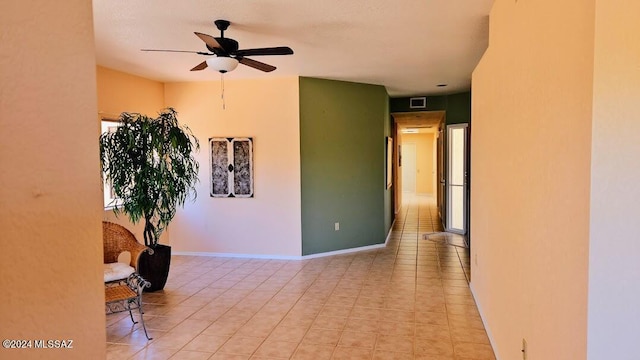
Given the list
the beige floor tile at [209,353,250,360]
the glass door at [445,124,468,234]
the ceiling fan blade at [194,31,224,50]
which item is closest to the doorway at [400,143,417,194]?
the glass door at [445,124,468,234]

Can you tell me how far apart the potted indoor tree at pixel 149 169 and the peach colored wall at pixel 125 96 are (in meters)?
0.75

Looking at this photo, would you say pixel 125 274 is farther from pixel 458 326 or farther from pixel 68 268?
pixel 68 268

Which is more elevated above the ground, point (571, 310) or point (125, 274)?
point (571, 310)

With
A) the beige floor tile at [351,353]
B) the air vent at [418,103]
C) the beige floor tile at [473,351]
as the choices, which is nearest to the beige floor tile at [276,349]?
the beige floor tile at [351,353]

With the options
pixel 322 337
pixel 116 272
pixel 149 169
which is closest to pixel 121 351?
pixel 116 272

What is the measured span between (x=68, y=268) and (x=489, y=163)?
9.94 feet

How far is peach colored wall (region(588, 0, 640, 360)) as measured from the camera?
3.87ft

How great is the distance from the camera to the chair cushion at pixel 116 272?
→ 3544 millimetres

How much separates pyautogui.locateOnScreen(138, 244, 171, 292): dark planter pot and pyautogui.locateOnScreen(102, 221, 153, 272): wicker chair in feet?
0.98

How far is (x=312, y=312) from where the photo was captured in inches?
147

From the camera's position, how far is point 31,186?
58cm

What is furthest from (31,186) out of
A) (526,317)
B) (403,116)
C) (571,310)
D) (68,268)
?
(403,116)

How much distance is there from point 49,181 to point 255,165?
5248mm

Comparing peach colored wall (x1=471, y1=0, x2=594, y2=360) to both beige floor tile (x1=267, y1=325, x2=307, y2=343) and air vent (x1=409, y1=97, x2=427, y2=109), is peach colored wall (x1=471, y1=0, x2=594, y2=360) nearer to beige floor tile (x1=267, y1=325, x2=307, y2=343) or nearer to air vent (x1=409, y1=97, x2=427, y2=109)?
beige floor tile (x1=267, y1=325, x2=307, y2=343)
